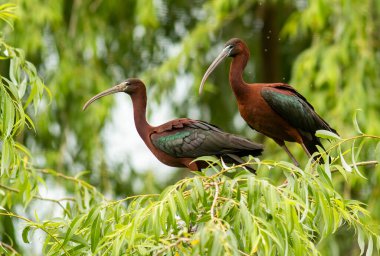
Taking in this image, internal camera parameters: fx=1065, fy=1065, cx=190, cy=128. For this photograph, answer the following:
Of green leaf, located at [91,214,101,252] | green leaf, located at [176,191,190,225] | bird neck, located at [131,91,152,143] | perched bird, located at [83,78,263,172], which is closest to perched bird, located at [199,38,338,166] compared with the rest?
perched bird, located at [83,78,263,172]

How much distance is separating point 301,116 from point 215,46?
616 centimetres

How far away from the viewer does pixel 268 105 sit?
281 inches

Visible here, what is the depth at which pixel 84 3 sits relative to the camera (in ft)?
41.5

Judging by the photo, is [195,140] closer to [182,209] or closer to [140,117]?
[140,117]

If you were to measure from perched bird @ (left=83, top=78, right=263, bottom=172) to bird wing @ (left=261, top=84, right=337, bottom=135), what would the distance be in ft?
1.31

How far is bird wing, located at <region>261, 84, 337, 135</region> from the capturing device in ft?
23.4

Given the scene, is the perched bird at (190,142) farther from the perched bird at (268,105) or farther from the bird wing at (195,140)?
the perched bird at (268,105)

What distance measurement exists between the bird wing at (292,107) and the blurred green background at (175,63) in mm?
2695

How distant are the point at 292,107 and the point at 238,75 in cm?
45

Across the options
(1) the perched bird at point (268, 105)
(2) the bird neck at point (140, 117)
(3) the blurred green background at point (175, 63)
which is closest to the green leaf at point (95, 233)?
(1) the perched bird at point (268, 105)

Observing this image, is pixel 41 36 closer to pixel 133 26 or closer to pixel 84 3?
pixel 84 3

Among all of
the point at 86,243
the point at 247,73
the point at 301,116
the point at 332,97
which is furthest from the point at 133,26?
the point at 86,243

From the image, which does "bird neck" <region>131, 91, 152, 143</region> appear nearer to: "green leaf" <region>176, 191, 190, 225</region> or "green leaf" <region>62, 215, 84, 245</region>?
"green leaf" <region>62, 215, 84, 245</region>

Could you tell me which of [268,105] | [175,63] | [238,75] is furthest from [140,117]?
[175,63]
